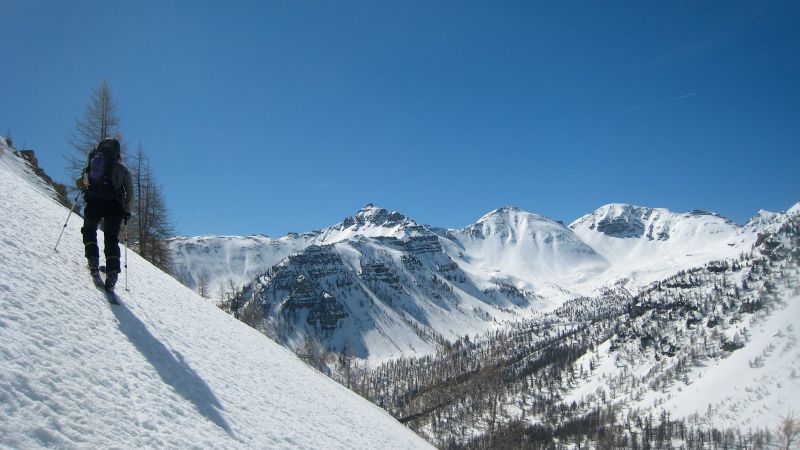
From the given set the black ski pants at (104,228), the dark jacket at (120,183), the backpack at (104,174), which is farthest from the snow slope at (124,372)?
the backpack at (104,174)

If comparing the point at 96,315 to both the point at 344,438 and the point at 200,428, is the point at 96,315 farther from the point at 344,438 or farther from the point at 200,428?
the point at 344,438

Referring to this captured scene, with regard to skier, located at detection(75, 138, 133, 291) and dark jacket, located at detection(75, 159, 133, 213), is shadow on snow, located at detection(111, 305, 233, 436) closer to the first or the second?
skier, located at detection(75, 138, 133, 291)

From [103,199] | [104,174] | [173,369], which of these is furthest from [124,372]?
[104,174]

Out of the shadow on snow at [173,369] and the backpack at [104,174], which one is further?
the backpack at [104,174]

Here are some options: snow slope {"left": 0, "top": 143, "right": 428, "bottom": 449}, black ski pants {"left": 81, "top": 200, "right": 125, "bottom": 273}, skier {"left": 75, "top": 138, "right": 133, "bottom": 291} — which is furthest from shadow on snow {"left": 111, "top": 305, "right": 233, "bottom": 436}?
skier {"left": 75, "top": 138, "right": 133, "bottom": 291}

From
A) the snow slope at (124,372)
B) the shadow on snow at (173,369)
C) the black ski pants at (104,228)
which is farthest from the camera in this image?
the black ski pants at (104,228)

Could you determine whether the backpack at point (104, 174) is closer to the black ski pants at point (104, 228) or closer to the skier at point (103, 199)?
the skier at point (103, 199)

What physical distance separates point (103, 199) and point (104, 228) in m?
0.82

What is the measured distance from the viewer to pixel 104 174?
11.9 metres

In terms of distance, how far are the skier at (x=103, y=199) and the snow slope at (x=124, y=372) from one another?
2.60 feet

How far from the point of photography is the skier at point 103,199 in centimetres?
1181

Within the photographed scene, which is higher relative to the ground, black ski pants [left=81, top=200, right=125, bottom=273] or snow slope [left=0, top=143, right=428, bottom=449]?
black ski pants [left=81, top=200, right=125, bottom=273]

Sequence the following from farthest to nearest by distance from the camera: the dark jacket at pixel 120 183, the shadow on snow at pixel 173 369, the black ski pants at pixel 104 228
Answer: the dark jacket at pixel 120 183 < the black ski pants at pixel 104 228 < the shadow on snow at pixel 173 369

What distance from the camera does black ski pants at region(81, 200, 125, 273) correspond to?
11.8 meters
